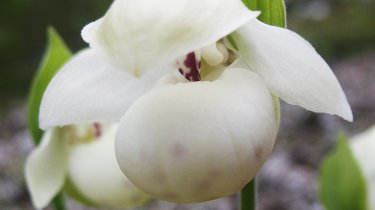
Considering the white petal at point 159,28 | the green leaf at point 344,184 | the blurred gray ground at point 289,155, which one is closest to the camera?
the white petal at point 159,28

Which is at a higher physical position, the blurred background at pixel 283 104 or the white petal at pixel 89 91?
the white petal at pixel 89 91

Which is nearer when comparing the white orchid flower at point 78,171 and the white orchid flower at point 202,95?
the white orchid flower at point 202,95

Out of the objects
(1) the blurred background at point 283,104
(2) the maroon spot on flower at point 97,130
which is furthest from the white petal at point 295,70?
(1) the blurred background at point 283,104

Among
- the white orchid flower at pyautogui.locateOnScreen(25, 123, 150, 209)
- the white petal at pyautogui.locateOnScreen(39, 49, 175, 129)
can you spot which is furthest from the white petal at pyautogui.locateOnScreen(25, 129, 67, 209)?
the white petal at pyautogui.locateOnScreen(39, 49, 175, 129)

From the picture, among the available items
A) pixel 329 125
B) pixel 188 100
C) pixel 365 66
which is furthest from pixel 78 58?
pixel 365 66

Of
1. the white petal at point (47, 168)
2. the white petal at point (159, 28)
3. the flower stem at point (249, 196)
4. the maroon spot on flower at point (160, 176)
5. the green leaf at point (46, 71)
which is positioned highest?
the white petal at point (159, 28)

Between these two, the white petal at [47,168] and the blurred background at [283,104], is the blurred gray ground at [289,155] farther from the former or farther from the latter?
the white petal at [47,168]
